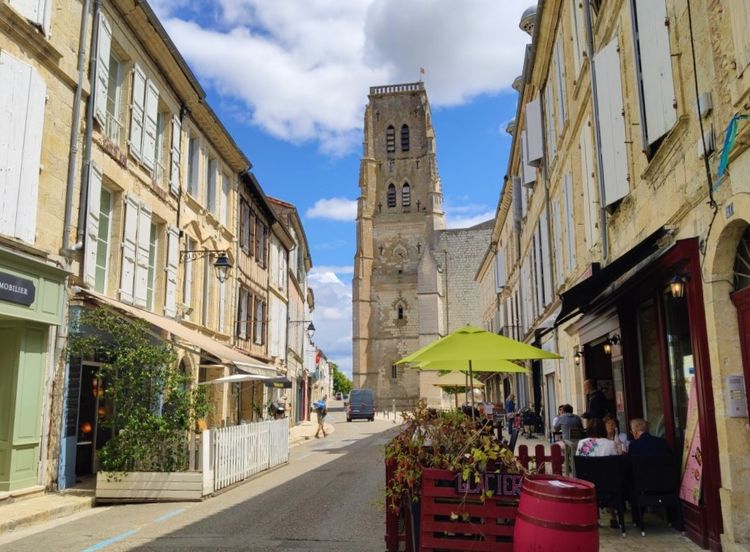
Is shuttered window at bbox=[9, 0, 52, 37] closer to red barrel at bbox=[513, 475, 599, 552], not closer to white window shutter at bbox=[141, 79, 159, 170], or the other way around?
white window shutter at bbox=[141, 79, 159, 170]

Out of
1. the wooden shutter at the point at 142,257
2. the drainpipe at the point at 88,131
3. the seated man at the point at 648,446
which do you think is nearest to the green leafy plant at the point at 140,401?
the drainpipe at the point at 88,131

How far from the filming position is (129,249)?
11.5 metres

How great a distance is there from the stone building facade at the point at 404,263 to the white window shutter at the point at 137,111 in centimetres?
4384

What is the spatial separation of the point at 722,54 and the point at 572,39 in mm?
6353

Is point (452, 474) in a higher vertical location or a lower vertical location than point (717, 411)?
lower

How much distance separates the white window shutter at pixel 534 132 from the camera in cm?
1465

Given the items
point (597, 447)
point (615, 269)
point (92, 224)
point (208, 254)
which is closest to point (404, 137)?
point (208, 254)

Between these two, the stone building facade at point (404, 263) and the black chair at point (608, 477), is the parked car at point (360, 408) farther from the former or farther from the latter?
the black chair at point (608, 477)

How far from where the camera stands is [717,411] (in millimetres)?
5332

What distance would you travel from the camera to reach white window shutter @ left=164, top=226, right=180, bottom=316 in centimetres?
1328

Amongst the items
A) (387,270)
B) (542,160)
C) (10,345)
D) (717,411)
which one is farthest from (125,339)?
(387,270)

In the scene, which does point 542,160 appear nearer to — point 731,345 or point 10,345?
point 731,345

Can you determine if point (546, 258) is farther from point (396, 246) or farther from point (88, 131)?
point (396, 246)

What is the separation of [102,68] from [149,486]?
677 centimetres
